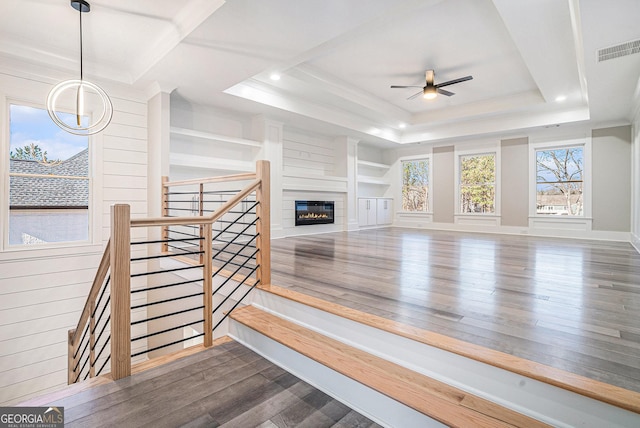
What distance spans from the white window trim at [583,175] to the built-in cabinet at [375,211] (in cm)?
341

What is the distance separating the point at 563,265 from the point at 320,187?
4.46m

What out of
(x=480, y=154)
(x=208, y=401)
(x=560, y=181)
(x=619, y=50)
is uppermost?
(x=619, y=50)

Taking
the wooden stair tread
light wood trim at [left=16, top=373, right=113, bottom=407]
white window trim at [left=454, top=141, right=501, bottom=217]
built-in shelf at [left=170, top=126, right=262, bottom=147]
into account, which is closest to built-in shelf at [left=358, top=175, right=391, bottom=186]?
white window trim at [left=454, top=141, right=501, bottom=217]

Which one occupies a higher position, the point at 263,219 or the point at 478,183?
the point at 478,183

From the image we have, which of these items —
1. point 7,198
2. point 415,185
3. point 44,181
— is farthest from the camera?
point 415,185

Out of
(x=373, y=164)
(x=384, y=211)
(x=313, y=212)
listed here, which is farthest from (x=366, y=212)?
(x=313, y=212)

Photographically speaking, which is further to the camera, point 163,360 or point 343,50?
point 343,50

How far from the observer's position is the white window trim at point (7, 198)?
353 cm

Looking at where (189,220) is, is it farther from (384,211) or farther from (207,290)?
(384,211)

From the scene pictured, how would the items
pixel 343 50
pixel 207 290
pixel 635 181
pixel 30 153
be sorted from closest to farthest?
pixel 207 290 → pixel 30 153 → pixel 343 50 → pixel 635 181

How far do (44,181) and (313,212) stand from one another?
14.8 feet

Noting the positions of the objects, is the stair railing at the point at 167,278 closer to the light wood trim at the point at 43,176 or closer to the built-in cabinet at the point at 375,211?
the light wood trim at the point at 43,176

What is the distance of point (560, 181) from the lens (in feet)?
22.2

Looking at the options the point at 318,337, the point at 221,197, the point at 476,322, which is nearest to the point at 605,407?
the point at 476,322
